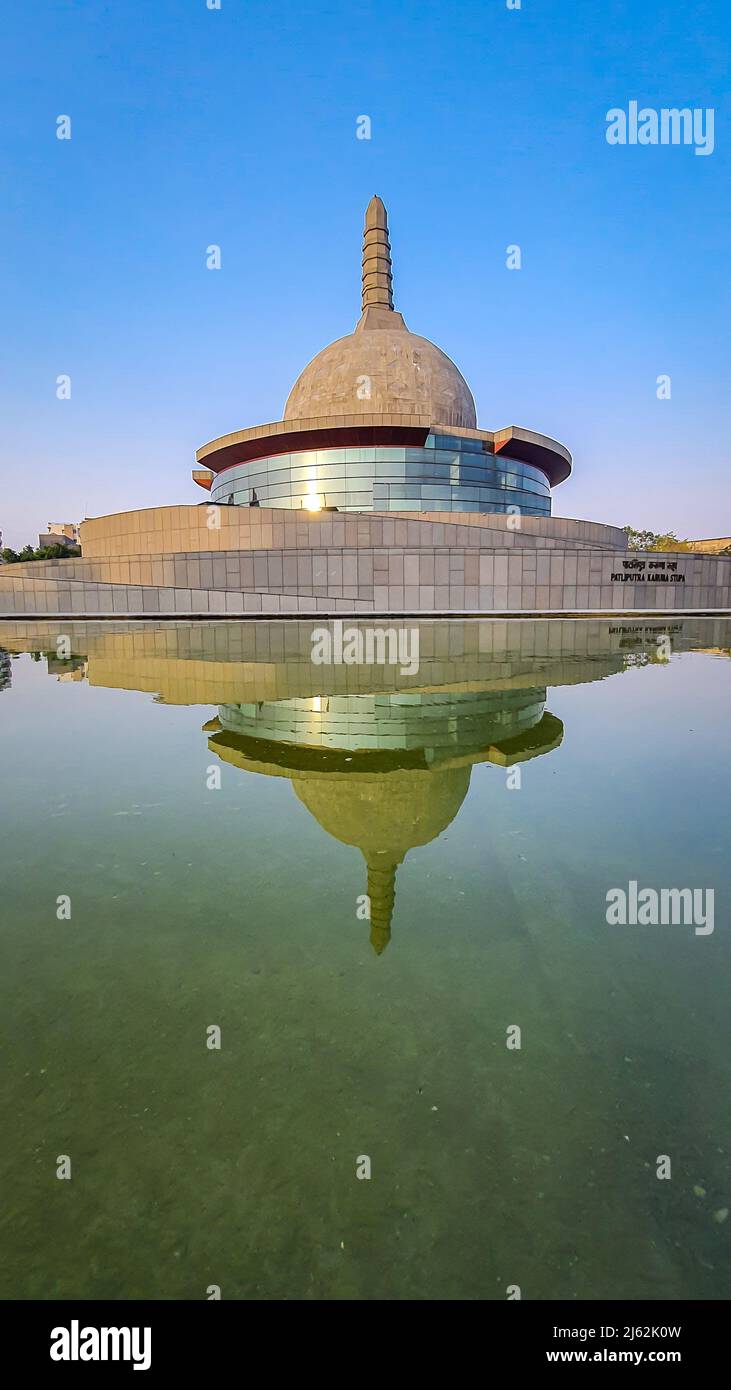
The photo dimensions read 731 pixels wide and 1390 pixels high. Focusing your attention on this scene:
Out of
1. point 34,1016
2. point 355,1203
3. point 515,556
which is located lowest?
point 355,1203

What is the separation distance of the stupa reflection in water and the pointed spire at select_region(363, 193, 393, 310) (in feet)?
152

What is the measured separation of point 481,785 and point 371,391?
37163 millimetres

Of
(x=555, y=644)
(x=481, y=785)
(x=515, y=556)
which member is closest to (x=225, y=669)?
(x=481, y=785)

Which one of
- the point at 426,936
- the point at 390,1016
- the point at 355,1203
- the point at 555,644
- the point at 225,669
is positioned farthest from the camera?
the point at 555,644

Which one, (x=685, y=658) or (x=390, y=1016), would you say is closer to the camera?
(x=390, y=1016)

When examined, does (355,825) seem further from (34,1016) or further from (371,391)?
(371,391)

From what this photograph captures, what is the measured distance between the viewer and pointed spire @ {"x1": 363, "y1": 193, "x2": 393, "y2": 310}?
44.8 meters

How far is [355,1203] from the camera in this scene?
1.55 meters

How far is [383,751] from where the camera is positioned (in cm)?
595

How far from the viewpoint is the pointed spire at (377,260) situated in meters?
44.8
